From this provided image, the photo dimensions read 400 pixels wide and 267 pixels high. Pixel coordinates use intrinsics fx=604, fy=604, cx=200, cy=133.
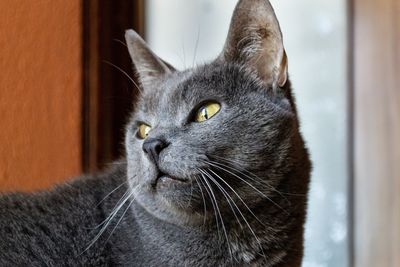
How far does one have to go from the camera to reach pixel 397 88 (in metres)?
1.65

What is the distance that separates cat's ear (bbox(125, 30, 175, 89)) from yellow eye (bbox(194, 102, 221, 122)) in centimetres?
23

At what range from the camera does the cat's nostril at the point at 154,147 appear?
1.07 metres

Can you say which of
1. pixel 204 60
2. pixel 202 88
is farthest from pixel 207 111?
pixel 204 60

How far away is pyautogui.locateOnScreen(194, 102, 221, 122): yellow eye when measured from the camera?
1.14 meters

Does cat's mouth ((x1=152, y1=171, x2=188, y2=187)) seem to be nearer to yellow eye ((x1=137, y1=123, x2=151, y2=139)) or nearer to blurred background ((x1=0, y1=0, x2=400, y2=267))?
yellow eye ((x1=137, y1=123, x2=151, y2=139))

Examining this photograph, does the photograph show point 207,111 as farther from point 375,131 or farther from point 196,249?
point 375,131

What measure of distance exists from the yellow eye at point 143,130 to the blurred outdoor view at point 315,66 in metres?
0.56

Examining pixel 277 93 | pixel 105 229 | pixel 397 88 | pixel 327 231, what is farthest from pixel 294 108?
pixel 327 231

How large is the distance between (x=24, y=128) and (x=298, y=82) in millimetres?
829

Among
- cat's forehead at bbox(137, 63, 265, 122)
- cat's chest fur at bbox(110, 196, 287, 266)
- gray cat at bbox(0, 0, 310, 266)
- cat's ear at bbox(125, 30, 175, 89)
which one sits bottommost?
cat's chest fur at bbox(110, 196, 287, 266)

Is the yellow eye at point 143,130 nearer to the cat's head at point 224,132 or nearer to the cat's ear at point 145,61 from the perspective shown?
the cat's head at point 224,132

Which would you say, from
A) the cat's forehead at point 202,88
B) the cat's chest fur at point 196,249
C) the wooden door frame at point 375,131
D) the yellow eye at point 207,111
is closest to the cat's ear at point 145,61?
the cat's forehead at point 202,88

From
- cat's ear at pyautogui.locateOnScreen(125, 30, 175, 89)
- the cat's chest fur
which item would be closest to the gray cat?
the cat's chest fur

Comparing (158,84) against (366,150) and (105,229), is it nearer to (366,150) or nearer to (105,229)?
(105,229)
